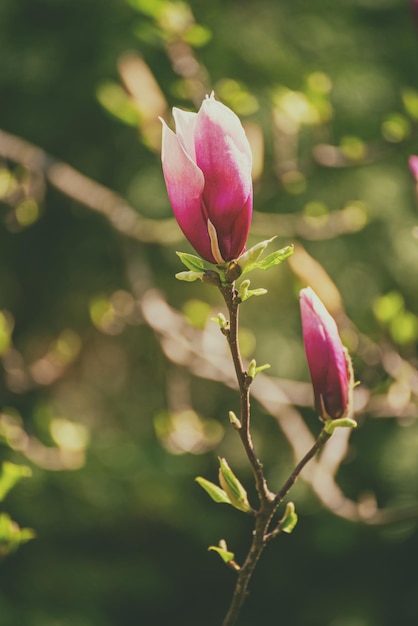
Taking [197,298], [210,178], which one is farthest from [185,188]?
[197,298]

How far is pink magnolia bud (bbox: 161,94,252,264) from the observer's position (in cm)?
66

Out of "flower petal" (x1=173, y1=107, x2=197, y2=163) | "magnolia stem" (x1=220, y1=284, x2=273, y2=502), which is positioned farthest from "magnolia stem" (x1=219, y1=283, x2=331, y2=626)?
"flower petal" (x1=173, y1=107, x2=197, y2=163)

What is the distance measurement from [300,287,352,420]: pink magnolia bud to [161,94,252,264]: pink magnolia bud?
10cm

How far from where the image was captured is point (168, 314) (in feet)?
5.82

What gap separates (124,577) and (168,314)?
1.20 metres

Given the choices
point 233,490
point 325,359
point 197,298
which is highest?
point 325,359

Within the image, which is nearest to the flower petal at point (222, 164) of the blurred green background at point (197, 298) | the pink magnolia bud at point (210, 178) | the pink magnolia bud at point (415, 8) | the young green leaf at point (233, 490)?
the pink magnolia bud at point (210, 178)

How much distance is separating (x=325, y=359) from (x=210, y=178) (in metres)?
0.22

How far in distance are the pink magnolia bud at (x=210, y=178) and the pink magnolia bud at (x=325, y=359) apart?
0.10 meters

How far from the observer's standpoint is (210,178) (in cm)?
67

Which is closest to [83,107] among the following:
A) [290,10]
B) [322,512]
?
[290,10]

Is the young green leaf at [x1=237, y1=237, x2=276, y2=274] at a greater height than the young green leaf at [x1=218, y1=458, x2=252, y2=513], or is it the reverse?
the young green leaf at [x1=237, y1=237, x2=276, y2=274]

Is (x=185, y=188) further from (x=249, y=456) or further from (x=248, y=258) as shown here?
(x=249, y=456)

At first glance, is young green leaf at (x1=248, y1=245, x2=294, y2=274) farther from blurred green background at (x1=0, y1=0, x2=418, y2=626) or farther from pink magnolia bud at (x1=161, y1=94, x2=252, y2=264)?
blurred green background at (x1=0, y1=0, x2=418, y2=626)
